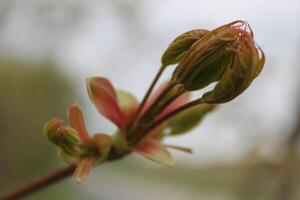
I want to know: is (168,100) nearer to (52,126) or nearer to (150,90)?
(150,90)

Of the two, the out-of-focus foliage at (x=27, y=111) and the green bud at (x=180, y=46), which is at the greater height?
the green bud at (x=180, y=46)

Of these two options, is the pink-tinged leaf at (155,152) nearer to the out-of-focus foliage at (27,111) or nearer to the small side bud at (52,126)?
the small side bud at (52,126)

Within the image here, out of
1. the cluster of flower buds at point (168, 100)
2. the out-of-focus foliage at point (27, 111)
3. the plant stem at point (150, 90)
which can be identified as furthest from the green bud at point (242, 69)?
the out-of-focus foliage at point (27, 111)

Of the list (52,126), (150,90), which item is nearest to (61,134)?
(52,126)

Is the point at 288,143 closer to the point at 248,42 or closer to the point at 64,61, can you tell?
the point at 248,42

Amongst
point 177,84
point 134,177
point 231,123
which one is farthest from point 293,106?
point 134,177

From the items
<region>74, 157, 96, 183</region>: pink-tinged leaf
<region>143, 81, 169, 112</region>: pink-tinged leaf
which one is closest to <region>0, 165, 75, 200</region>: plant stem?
<region>74, 157, 96, 183</region>: pink-tinged leaf
